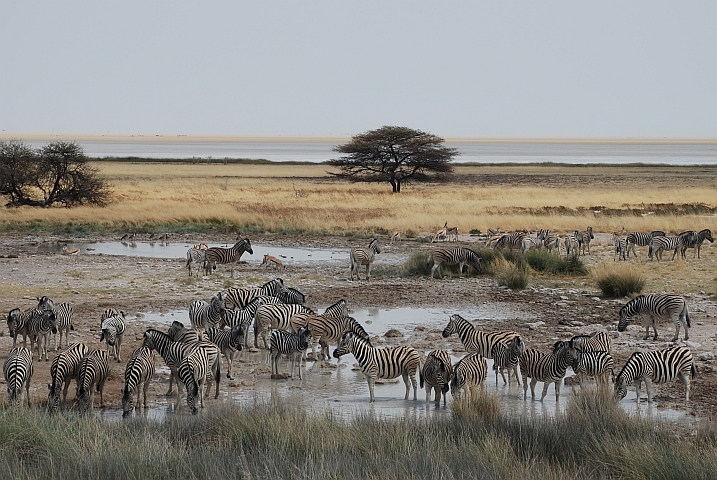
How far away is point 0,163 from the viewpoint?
42438mm

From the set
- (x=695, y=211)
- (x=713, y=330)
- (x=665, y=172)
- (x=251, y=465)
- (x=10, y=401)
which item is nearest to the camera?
(x=251, y=465)

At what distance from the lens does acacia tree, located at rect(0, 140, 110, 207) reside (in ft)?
139

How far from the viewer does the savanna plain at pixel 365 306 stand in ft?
26.3

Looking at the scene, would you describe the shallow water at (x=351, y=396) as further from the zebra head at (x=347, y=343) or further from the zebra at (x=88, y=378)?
the zebra head at (x=347, y=343)

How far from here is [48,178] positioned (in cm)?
4366

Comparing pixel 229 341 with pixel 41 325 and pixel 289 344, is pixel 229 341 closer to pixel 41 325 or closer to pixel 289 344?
pixel 289 344

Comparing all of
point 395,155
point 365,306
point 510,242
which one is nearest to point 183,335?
point 365,306

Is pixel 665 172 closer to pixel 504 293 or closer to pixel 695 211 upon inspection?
pixel 695 211

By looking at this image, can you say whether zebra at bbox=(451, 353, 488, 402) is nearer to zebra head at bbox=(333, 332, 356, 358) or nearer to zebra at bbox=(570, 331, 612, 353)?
zebra at bbox=(570, 331, 612, 353)

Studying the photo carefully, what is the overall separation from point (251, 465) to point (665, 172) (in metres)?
82.7

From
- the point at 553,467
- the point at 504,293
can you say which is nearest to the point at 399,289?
the point at 504,293

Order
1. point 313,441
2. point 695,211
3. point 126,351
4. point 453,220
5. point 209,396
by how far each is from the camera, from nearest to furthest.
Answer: point 313,441 < point 209,396 < point 126,351 < point 453,220 < point 695,211

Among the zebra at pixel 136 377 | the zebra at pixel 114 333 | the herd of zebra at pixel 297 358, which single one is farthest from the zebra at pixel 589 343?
the zebra at pixel 114 333

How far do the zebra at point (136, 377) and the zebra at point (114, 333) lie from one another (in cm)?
193
